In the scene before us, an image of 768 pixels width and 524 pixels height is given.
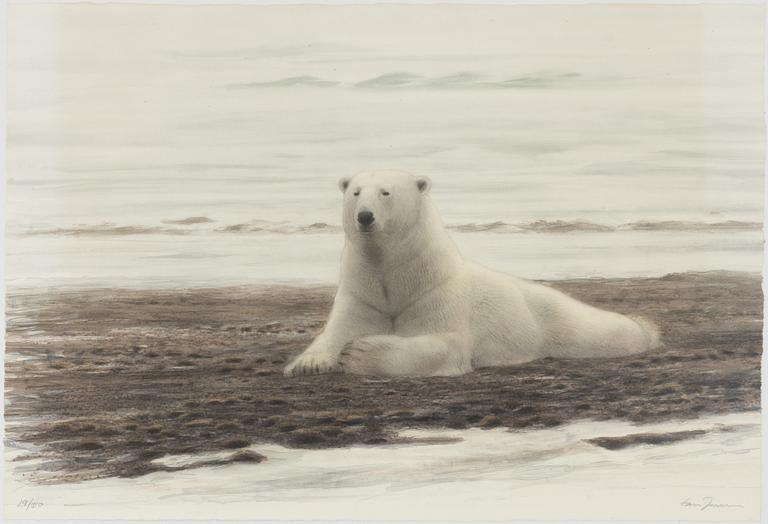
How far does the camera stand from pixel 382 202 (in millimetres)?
5695

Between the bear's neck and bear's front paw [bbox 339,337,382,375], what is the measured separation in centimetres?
26

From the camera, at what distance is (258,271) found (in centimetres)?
619

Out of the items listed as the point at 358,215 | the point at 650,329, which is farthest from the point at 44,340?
the point at 650,329

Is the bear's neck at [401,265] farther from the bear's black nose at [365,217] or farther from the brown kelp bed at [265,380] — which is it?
the brown kelp bed at [265,380]

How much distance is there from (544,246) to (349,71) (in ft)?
4.89

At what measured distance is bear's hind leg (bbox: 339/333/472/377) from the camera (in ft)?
18.6

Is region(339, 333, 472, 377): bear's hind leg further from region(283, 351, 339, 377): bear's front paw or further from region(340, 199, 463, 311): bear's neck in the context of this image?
region(340, 199, 463, 311): bear's neck

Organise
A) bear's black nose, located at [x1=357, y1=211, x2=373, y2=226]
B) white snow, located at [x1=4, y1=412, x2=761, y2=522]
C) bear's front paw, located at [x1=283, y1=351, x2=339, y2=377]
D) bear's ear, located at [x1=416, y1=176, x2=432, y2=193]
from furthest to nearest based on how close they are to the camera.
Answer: bear's ear, located at [x1=416, y1=176, x2=432, y2=193] < bear's front paw, located at [x1=283, y1=351, x2=339, y2=377] < bear's black nose, located at [x1=357, y1=211, x2=373, y2=226] < white snow, located at [x1=4, y1=412, x2=761, y2=522]

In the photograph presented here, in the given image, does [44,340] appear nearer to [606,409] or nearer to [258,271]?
[258,271]

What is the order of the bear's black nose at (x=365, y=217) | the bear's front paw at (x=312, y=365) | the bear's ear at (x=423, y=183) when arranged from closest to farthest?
1. the bear's black nose at (x=365, y=217)
2. the bear's front paw at (x=312, y=365)
3. the bear's ear at (x=423, y=183)
